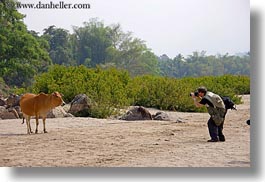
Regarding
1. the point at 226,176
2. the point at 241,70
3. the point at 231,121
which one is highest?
the point at 241,70

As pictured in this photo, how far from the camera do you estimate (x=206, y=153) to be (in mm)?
6016

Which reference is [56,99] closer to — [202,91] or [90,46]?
[90,46]

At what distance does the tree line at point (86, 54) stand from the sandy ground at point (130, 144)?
359mm

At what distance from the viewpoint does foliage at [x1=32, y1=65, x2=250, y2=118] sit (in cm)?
623

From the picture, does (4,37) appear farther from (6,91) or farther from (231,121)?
(231,121)

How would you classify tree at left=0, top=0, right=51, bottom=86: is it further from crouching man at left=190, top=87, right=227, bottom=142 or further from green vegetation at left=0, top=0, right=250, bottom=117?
crouching man at left=190, top=87, right=227, bottom=142

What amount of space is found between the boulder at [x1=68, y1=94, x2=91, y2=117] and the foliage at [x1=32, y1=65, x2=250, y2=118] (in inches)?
1.2

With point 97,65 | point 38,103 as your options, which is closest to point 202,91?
point 97,65

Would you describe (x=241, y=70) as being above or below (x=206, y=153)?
above

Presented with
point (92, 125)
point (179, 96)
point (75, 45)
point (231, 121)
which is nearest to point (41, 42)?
point (75, 45)

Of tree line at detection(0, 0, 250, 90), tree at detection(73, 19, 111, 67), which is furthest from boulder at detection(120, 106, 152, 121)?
tree at detection(73, 19, 111, 67)

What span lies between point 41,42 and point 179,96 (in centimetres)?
113

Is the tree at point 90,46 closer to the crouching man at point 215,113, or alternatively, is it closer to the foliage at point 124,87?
the foliage at point 124,87

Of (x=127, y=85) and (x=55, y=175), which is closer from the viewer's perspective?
(x=55, y=175)
